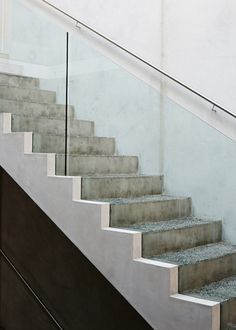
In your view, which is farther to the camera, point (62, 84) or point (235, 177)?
point (62, 84)

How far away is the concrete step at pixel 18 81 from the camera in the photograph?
400cm

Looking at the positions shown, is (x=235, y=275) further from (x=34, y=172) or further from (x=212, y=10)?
(x=212, y=10)

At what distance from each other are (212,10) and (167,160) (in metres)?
1.28

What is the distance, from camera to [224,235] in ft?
11.7

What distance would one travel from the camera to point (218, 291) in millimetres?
2758

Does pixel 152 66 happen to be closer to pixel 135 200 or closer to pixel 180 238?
pixel 135 200

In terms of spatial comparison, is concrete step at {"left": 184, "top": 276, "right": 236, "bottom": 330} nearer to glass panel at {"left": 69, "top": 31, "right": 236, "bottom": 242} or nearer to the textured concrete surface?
the textured concrete surface

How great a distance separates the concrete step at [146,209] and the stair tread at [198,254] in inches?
14.2

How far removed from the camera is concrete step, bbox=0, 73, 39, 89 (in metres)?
4.00

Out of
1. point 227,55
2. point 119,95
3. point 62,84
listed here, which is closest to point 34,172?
point 62,84

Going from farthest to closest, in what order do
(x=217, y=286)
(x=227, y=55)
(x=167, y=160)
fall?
(x=167, y=160) → (x=227, y=55) → (x=217, y=286)

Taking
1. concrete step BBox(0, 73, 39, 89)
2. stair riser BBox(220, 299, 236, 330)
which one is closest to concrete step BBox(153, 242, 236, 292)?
stair riser BBox(220, 299, 236, 330)

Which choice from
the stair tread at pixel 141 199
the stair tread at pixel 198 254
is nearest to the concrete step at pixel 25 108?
the stair tread at pixel 141 199

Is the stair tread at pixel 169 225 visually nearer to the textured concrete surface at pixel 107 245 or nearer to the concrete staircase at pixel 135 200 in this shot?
the concrete staircase at pixel 135 200
